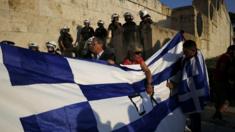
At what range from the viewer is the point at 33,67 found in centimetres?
384

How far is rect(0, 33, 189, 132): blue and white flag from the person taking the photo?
3.53 m

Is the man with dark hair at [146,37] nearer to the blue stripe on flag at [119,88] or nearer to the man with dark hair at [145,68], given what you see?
the blue stripe on flag at [119,88]

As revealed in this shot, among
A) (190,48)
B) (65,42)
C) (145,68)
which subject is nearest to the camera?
(145,68)

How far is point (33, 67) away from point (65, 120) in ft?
2.05

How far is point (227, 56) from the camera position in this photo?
675 cm

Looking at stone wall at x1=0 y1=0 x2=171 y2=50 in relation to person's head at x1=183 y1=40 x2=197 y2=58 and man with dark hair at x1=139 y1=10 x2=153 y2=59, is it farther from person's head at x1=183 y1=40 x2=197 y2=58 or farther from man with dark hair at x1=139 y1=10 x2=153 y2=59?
person's head at x1=183 y1=40 x2=197 y2=58

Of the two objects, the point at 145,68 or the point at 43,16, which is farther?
the point at 43,16

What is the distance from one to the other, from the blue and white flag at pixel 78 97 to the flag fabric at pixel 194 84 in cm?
22

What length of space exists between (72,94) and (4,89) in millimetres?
751

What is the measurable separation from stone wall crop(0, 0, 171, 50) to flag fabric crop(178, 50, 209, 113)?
5.58 m

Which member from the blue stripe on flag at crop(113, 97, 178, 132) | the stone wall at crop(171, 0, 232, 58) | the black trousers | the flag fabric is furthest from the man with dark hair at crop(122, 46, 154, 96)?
Answer: the stone wall at crop(171, 0, 232, 58)

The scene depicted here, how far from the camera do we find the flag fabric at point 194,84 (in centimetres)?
535

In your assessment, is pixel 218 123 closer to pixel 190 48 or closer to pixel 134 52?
pixel 190 48

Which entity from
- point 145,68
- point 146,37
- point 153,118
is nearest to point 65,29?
point 146,37
